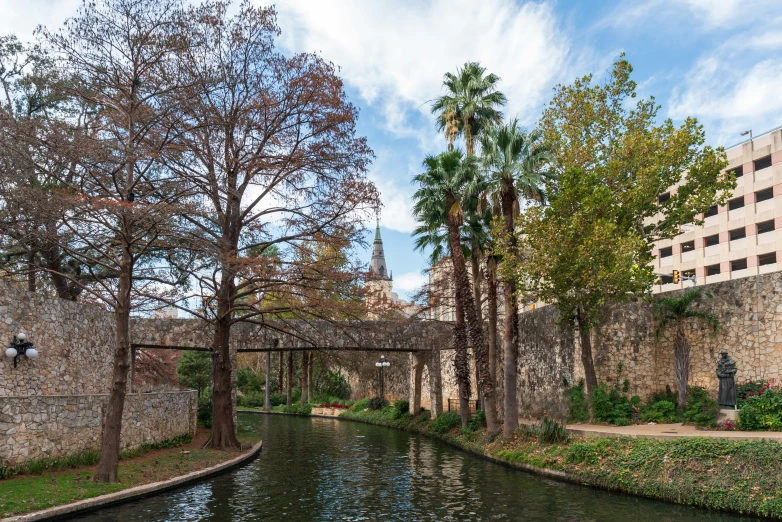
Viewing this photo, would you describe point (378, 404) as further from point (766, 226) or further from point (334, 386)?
point (766, 226)

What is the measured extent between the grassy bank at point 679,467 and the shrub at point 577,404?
4.27 metres

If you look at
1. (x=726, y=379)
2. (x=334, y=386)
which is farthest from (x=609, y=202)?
(x=334, y=386)

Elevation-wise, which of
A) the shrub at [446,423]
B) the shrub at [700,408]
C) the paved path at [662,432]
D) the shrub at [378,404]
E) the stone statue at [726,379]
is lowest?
the shrub at [378,404]

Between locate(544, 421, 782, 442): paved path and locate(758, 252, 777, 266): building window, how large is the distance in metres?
32.0

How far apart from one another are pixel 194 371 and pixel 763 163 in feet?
143

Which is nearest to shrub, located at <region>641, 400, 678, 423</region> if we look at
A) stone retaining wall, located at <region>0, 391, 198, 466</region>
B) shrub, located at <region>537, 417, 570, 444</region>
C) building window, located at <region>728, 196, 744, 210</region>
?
shrub, located at <region>537, 417, 570, 444</region>

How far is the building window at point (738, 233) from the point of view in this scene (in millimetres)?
49094

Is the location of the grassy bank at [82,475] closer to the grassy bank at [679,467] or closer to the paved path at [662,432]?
the grassy bank at [679,467]

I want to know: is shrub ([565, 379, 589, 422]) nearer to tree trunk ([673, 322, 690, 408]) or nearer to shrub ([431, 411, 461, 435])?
tree trunk ([673, 322, 690, 408])

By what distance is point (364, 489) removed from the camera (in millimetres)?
17031

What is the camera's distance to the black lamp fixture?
1774 centimetres

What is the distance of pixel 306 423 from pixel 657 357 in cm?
2341

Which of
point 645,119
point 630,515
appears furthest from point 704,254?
point 630,515

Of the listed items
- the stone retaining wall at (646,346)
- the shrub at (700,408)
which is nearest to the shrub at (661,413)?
the shrub at (700,408)
